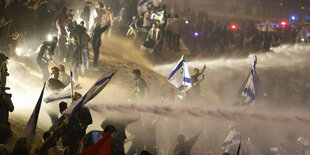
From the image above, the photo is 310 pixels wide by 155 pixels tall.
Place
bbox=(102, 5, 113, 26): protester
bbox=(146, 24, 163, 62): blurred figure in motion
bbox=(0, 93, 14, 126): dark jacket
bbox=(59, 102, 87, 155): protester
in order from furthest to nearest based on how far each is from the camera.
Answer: bbox=(146, 24, 163, 62): blurred figure in motion < bbox=(102, 5, 113, 26): protester < bbox=(0, 93, 14, 126): dark jacket < bbox=(59, 102, 87, 155): protester

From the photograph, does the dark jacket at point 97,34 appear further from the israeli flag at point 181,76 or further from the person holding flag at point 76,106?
the person holding flag at point 76,106

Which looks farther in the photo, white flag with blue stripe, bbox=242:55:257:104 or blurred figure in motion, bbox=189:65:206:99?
blurred figure in motion, bbox=189:65:206:99

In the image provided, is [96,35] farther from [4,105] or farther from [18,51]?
[4,105]

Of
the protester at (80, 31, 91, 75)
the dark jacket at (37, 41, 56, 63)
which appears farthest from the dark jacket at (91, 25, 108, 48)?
the dark jacket at (37, 41, 56, 63)

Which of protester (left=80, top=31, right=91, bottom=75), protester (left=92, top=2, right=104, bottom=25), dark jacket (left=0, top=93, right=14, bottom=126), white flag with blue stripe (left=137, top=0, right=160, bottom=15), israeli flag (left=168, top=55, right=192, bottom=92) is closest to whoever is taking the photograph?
dark jacket (left=0, top=93, right=14, bottom=126)

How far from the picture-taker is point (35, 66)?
20.3 metres

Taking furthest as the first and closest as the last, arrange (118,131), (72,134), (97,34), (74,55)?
1. (97,34)
2. (74,55)
3. (118,131)
4. (72,134)

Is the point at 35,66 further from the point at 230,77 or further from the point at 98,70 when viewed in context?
the point at 230,77

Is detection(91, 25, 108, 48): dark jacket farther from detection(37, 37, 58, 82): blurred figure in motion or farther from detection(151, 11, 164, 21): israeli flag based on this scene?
detection(151, 11, 164, 21): israeli flag

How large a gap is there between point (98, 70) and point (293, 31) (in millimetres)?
19060

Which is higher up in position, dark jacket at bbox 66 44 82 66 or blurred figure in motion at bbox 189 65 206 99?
dark jacket at bbox 66 44 82 66

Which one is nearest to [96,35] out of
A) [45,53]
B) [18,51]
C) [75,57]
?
[75,57]

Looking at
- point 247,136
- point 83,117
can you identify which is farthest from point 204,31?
point 83,117

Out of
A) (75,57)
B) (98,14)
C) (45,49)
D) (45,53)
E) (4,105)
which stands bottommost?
(75,57)
